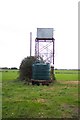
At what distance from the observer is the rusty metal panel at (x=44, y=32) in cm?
3809

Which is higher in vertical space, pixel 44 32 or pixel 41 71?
pixel 44 32

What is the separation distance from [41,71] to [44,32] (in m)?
7.12

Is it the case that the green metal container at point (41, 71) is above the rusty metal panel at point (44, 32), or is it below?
below

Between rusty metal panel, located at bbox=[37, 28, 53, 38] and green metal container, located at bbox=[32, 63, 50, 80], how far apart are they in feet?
20.5

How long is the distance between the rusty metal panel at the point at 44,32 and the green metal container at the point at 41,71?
6.24 metres

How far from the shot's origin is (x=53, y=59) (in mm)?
38219

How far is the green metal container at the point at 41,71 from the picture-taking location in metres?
32.1

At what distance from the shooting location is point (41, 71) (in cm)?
3247

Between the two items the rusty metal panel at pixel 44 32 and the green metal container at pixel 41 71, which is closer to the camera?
the green metal container at pixel 41 71

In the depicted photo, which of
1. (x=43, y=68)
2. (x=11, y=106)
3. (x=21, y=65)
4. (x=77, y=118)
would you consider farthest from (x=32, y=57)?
(x=77, y=118)

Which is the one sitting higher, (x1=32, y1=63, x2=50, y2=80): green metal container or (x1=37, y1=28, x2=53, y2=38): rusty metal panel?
(x1=37, y1=28, x2=53, y2=38): rusty metal panel

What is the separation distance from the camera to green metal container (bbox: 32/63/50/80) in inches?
1265

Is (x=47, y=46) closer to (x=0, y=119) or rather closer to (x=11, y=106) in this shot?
(x=11, y=106)

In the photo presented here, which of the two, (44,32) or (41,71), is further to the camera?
(44,32)
